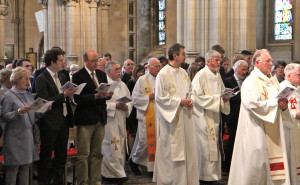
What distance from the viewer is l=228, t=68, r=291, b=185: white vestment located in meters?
6.67

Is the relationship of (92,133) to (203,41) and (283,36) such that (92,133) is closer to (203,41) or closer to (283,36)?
(203,41)

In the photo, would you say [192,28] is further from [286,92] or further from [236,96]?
[286,92]

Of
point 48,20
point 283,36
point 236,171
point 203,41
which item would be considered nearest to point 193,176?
point 236,171

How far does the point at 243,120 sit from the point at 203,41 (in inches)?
242

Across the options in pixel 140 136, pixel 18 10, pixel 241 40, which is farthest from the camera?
pixel 18 10

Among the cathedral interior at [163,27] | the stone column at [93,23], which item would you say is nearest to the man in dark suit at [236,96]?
the cathedral interior at [163,27]

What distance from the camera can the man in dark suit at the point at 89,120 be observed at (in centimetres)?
764

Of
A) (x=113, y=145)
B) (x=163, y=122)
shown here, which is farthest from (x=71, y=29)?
(x=163, y=122)

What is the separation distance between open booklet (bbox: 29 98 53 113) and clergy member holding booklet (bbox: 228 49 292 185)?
2.44 meters

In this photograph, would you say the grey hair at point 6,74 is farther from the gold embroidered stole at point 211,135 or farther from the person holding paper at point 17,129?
the gold embroidered stole at point 211,135

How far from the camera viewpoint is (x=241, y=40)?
12.8m

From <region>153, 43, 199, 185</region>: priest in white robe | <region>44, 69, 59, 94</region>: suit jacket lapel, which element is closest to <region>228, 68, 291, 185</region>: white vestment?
<region>153, 43, 199, 185</region>: priest in white robe

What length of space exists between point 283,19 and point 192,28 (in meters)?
4.26

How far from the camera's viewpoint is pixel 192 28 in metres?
13.0
